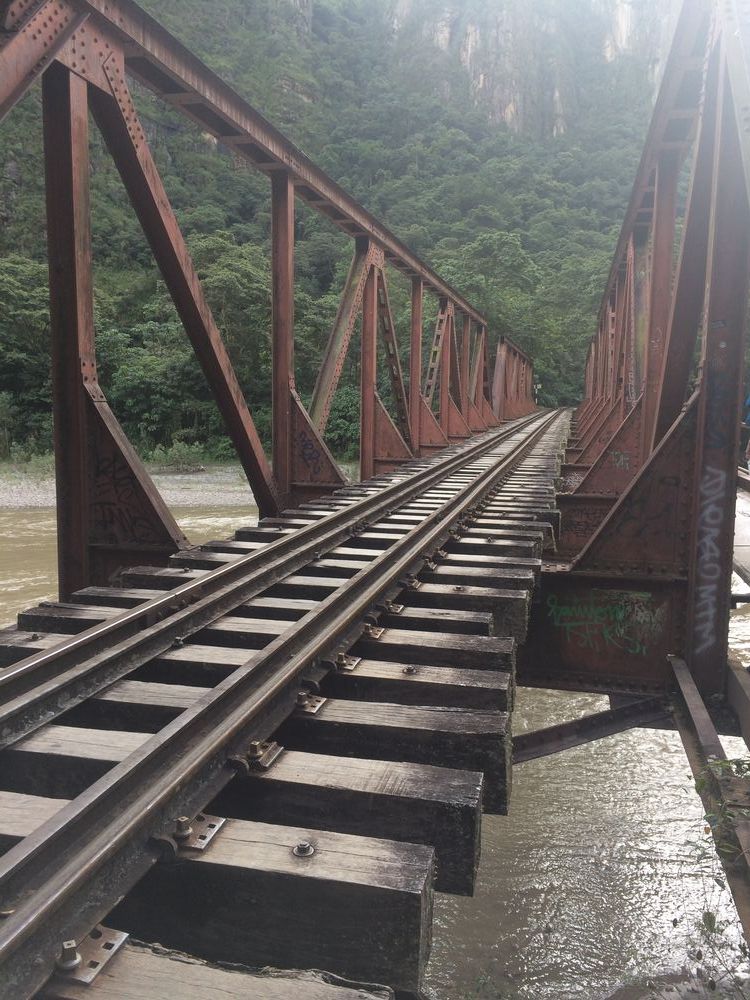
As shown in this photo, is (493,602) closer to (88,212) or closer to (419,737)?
(419,737)

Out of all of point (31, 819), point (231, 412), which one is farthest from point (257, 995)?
point (231, 412)

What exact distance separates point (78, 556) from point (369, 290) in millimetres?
6511

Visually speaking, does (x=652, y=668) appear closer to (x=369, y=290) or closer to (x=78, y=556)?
(x=78, y=556)

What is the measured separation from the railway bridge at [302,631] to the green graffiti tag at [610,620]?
0.02 meters

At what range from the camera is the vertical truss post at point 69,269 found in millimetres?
4406

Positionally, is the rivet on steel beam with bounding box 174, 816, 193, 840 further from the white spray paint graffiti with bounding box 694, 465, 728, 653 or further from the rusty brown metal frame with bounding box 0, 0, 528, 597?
the white spray paint graffiti with bounding box 694, 465, 728, 653

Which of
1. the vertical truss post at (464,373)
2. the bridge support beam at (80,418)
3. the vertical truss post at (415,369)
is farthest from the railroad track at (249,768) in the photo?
the vertical truss post at (464,373)

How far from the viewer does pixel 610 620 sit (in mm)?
4926

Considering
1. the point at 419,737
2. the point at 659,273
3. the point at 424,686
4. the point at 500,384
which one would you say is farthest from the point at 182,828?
the point at 500,384

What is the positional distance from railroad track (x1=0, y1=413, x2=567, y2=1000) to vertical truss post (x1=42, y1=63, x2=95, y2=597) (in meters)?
0.94

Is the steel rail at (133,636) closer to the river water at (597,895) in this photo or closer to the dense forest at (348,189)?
the river water at (597,895)

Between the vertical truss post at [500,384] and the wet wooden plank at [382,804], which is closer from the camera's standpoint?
the wet wooden plank at [382,804]

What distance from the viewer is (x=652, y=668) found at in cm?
477

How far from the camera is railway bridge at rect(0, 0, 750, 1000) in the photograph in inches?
68.5
